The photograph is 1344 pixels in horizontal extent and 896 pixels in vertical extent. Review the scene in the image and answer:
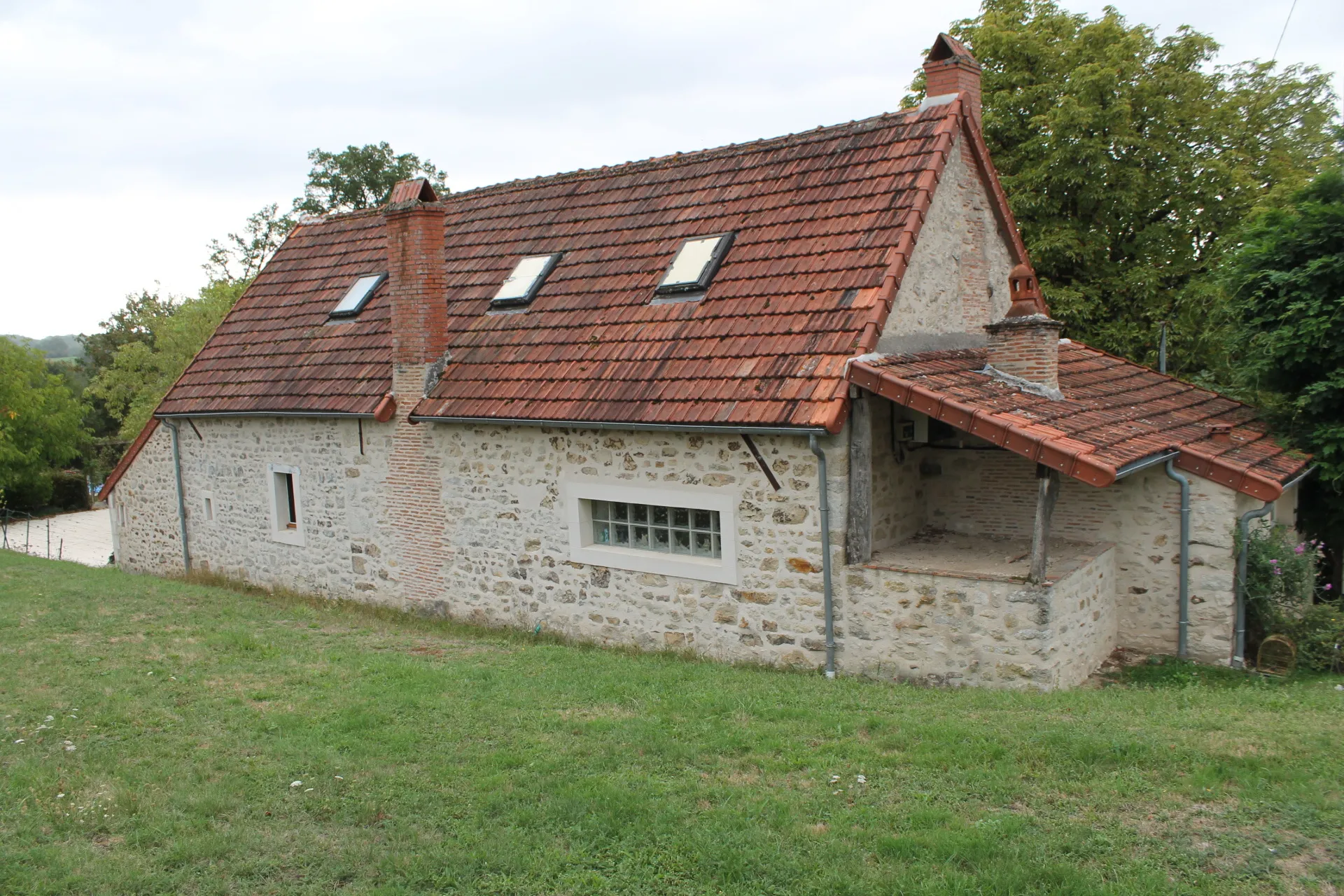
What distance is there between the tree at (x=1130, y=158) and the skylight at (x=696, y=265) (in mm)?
9660

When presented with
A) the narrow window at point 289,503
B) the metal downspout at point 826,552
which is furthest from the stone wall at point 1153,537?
the narrow window at point 289,503

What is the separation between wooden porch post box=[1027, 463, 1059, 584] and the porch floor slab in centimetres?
13

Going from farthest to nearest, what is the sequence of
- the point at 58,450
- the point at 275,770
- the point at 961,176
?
the point at 58,450, the point at 961,176, the point at 275,770

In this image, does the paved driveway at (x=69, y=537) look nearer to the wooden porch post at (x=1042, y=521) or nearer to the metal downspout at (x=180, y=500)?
the metal downspout at (x=180, y=500)

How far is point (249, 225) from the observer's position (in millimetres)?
44344

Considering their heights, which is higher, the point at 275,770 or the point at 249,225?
the point at 249,225

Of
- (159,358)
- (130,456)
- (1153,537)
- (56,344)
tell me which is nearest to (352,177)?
(159,358)

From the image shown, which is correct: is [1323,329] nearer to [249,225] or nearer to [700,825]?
[700,825]

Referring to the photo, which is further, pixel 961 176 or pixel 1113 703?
pixel 961 176

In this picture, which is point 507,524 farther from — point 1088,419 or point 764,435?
point 1088,419

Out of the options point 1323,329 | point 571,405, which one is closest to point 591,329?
point 571,405

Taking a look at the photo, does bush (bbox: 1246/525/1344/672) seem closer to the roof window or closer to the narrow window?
the roof window

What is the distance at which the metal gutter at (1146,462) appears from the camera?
7926mm

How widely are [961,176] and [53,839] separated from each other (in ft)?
34.4
